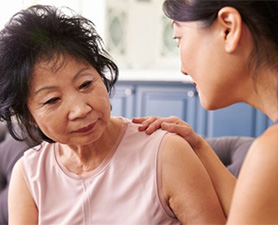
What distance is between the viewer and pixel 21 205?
54.5 inches

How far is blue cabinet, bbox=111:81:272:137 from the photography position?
3885 mm

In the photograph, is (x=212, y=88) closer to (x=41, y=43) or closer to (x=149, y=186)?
(x=149, y=186)

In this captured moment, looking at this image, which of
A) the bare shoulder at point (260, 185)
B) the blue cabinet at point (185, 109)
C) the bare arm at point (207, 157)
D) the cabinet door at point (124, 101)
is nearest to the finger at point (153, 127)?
the bare arm at point (207, 157)

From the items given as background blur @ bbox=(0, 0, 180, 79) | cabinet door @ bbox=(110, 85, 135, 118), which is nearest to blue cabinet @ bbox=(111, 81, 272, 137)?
cabinet door @ bbox=(110, 85, 135, 118)

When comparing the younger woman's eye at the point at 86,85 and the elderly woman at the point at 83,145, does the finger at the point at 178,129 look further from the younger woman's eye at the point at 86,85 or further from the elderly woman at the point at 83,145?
the younger woman's eye at the point at 86,85

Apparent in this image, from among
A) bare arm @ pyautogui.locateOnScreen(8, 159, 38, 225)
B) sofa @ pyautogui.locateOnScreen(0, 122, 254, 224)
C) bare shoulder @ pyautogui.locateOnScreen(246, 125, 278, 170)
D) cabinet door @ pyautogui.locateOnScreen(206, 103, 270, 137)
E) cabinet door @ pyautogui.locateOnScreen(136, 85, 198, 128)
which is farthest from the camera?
cabinet door @ pyautogui.locateOnScreen(136, 85, 198, 128)

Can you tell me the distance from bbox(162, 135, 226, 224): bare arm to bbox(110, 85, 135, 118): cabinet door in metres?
3.02

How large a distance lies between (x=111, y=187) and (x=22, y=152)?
0.53 m

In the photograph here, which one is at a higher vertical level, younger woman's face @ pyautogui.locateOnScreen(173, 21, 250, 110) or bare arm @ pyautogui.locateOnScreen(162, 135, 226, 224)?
younger woman's face @ pyautogui.locateOnScreen(173, 21, 250, 110)

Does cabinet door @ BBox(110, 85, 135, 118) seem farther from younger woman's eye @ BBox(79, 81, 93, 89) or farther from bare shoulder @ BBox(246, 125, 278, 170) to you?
bare shoulder @ BBox(246, 125, 278, 170)

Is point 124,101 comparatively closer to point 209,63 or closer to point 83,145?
point 83,145

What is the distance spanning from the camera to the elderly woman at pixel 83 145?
46.3 inches

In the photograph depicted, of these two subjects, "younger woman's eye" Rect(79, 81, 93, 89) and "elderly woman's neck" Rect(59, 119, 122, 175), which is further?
"elderly woman's neck" Rect(59, 119, 122, 175)

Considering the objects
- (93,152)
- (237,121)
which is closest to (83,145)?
(93,152)
